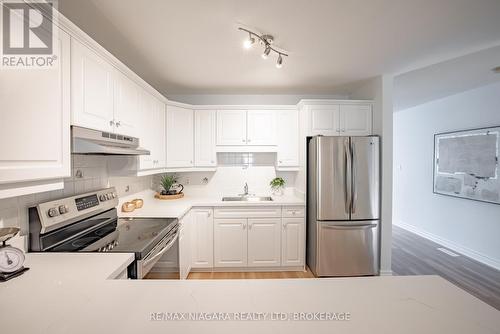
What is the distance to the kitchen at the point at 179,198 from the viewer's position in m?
0.83

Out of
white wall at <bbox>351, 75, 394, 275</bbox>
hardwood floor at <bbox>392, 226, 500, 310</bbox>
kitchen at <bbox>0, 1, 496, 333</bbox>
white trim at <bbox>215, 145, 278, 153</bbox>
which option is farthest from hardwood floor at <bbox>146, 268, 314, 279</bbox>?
white trim at <bbox>215, 145, 278, 153</bbox>

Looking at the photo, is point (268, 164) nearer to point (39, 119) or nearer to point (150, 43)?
point (150, 43)

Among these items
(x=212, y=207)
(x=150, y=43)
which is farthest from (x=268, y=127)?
(x=150, y=43)

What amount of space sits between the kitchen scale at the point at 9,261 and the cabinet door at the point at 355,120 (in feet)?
10.5

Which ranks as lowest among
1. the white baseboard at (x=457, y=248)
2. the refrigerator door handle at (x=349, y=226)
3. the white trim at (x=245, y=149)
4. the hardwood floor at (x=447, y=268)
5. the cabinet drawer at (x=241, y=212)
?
the hardwood floor at (x=447, y=268)

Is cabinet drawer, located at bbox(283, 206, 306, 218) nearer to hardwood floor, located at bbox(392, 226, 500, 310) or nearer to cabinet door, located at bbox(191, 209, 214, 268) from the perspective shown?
cabinet door, located at bbox(191, 209, 214, 268)

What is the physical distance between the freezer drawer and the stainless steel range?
1.81m

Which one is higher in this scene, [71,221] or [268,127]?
[268,127]

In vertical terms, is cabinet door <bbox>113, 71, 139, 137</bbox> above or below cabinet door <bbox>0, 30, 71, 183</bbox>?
above

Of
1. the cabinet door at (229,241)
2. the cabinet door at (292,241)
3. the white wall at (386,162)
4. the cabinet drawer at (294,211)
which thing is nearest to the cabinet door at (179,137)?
the cabinet door at (229,241)

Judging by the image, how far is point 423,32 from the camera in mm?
1862

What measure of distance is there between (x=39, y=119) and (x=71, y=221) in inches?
33.2

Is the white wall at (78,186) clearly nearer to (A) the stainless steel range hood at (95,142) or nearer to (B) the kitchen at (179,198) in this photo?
(B) the kitchen at (179,198)

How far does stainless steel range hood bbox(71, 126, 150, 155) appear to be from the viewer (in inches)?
48.5
